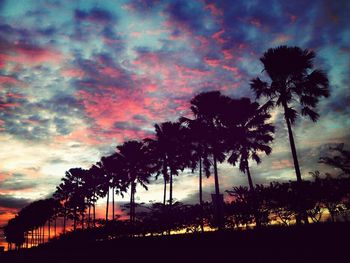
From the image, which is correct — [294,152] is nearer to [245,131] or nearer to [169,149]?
[245,131]

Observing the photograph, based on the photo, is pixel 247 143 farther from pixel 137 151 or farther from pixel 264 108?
pixel 137 151

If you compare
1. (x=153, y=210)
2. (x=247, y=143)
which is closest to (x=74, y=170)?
(x=153, y=210)

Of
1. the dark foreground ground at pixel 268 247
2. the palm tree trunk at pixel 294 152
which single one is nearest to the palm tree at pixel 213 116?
the palm tree trunk at pixel 294 152

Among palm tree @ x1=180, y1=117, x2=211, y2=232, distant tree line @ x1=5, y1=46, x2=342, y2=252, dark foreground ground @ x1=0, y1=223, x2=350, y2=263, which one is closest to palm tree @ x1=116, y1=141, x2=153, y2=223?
distant tree line @ x1=5, y1=46, x2=342, y2=252

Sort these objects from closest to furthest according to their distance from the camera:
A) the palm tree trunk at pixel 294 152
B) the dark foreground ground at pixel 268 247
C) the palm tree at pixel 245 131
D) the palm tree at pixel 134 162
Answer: the dark foreground ground at pixel 268 247 → the palm tree trunk at pixel 294 152 → the palm tree at pixel 245 131 → the palm tree at pixel 134 162

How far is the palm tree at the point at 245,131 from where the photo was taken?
33.2m

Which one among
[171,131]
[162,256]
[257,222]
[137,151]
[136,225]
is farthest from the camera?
[137,151]

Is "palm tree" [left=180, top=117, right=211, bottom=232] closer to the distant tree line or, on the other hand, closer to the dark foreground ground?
the distant tree line

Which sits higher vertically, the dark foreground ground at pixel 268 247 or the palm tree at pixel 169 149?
the palm tree at pixel 169 149

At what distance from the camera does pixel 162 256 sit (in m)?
20.8

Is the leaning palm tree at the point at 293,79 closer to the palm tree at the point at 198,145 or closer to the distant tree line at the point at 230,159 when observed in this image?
the distant tree line at the point at 230,159

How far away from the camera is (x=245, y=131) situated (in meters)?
33.8

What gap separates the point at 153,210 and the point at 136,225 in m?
5.17

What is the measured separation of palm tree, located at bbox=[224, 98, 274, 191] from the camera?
33.2 meters
